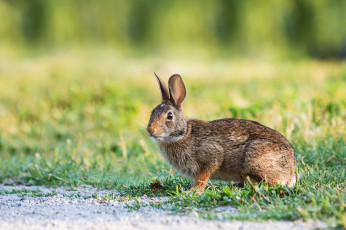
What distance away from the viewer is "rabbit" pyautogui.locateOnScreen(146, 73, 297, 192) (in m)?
4.78

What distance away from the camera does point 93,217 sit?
12.8 ft

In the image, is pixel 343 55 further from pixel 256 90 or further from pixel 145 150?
pixel 145 150

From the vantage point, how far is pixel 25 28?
18578 millimetres

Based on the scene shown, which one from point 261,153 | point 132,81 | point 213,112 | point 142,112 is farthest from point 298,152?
point 132,81

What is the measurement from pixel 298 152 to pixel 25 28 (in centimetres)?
1474

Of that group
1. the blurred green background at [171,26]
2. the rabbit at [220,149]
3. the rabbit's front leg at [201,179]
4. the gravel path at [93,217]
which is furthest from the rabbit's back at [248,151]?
the blurred green background at [171,26]

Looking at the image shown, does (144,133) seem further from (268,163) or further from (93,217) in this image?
(93,217)

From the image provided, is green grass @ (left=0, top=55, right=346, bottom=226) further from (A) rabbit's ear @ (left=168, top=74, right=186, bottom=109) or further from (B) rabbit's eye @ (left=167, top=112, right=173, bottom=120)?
(B) rabbit's eye @ (left=167, top=112, right=173, bottom=120)

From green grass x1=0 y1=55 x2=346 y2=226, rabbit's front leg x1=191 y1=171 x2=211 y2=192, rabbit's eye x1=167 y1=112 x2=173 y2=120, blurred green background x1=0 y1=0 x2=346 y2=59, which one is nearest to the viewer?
green grass x1=0 y1=55 x2=346 y2=226

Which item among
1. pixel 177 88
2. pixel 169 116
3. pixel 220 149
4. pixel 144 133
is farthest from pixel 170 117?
pixel 144 133

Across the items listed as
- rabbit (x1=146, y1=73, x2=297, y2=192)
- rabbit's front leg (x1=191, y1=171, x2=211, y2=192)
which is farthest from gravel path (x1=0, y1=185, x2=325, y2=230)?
rabbit (x1=146, y1=73, x2=297, y2=192)

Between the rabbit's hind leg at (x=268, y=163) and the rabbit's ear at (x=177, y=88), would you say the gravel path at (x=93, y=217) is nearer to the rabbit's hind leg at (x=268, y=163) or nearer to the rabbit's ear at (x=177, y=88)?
the rabbit's hind leg at (x=268, y=163)

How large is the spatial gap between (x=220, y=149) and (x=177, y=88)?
802 mm

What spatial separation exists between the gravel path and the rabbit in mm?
542
